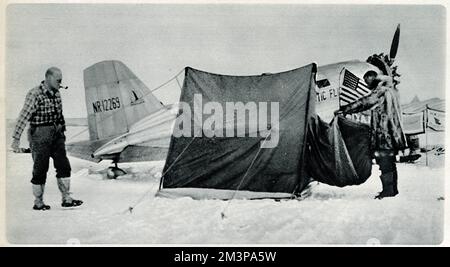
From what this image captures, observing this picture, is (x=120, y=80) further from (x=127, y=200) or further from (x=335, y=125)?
(x=335, y=125)

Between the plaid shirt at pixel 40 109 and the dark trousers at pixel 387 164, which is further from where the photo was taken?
the dark trousers at pixel 387 164

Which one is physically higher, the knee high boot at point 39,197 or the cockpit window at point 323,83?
the cockpit window at point 323,83

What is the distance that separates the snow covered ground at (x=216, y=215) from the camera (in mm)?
3748

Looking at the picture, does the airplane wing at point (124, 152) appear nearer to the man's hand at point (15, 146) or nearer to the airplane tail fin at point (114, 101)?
the airplane tail fin at point (114, 101)

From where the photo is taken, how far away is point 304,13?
381cm

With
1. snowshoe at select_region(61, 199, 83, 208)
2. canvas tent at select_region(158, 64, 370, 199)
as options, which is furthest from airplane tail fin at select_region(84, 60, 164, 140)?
snowshoe at select_region(61, 199, 83, 208)

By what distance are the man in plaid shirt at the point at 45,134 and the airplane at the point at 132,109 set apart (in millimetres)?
121

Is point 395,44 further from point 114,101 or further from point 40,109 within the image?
point 40,109

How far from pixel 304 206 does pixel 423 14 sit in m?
1.61

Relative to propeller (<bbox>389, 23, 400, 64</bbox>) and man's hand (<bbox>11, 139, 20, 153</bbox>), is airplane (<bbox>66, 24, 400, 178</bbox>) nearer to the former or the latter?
propeller (<bbox>389, 23, 400, 64</bbox>)

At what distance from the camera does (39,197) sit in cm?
376

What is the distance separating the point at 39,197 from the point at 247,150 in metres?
1.48

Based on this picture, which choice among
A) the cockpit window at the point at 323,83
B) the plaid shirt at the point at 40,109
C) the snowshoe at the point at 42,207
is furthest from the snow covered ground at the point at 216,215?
the cockpit window at the point at 323,83
